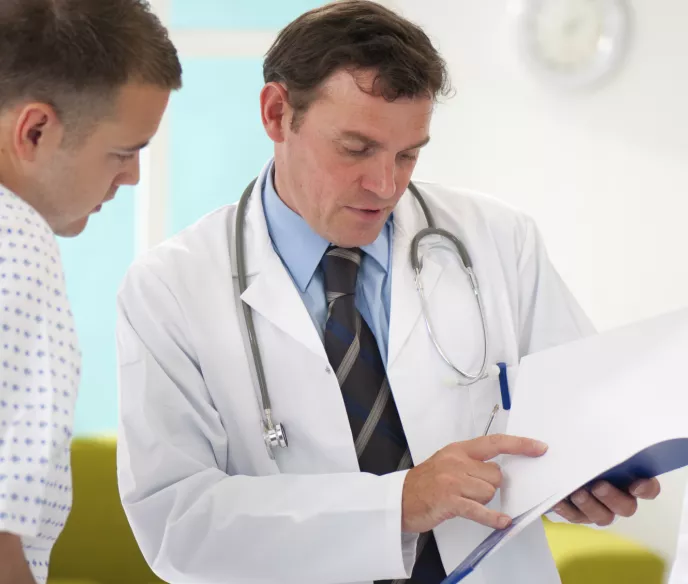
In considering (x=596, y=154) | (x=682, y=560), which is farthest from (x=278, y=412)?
(x=596, y=154)

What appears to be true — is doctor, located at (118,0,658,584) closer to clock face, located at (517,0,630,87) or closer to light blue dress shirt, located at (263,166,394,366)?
light blue dress shirt, located at (263,166,394,366)

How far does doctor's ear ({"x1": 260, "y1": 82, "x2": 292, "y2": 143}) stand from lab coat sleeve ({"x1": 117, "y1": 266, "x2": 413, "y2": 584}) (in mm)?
369

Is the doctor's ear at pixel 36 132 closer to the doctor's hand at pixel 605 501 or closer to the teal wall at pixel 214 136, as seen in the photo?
the doctor's hand at pixel 605 501

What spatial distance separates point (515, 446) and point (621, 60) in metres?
2.02

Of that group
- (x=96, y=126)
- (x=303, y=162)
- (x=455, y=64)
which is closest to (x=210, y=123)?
(x=455, y=64)

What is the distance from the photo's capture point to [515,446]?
4.07 ft

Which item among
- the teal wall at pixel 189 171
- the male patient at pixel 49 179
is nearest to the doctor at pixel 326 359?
the male patient at pixel 49 179

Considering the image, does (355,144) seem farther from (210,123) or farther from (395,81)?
(210,123)

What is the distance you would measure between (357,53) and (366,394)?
0.52 m

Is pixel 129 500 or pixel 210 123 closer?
pixel 129 500

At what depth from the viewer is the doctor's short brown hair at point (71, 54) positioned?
100cm

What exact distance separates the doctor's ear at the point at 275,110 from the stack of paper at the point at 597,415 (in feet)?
1.85

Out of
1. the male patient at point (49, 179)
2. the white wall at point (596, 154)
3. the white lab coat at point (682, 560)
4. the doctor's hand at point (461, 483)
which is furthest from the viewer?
the white wall at point (596, 154)

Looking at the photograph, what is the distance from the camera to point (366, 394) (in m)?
1.47
